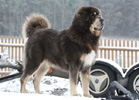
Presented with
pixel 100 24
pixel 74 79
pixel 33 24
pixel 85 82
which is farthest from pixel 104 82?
pixel 33 24

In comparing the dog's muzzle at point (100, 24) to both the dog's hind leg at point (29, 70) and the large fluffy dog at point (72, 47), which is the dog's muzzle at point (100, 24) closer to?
the large fluffy dog at point (72, 47)

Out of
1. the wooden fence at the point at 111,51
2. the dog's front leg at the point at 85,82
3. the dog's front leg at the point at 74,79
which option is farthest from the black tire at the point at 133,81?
the wooden fence at the point at 111,51

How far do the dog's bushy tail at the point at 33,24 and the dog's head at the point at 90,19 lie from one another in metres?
1.06

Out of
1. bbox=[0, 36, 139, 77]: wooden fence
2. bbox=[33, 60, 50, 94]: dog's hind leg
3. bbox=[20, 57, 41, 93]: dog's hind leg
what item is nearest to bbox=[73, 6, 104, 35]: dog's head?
bbox=[20, 57, 41, 93]: dog's hind leg

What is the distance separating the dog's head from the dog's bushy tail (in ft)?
3.48

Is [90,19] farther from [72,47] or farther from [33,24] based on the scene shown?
[33,24]

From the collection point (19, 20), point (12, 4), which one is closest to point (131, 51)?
point (19, 20)

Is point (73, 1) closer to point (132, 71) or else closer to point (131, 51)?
point (131, 51)

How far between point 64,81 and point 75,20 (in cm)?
167

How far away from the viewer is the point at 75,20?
10.5ft

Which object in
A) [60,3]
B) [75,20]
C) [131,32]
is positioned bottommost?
[131,32]

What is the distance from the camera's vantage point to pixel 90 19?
3.11m

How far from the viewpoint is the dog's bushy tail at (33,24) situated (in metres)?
3.95

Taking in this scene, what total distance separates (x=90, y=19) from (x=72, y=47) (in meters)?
0.48
